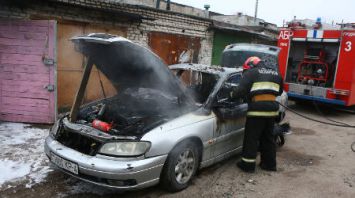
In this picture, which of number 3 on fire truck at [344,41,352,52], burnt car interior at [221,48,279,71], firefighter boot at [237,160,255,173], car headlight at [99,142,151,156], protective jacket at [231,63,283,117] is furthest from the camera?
number 3 on fire truck at [344,41,352,52]

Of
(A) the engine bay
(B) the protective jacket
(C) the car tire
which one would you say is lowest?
(C) the car tire

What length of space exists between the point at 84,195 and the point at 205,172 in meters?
1.77

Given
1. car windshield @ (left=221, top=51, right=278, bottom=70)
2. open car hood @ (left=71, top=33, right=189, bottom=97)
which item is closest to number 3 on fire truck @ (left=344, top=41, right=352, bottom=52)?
car windshield @ (left=221, top=51, right=278, bottom=70)

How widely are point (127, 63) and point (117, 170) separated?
5.16ft

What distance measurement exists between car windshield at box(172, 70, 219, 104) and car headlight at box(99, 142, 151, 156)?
164 cm

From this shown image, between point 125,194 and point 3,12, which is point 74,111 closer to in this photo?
point 125,194

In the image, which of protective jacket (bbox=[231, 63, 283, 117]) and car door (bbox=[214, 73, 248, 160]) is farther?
protective jacket (bbox=[231, 63, 283, 117])

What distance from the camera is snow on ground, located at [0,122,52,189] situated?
4.27 metres

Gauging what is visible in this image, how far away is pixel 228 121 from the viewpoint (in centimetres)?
477

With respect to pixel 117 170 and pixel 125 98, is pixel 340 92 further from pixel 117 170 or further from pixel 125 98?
pixel 117 170

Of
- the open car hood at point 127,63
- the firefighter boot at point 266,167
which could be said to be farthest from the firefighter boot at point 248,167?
the open car hood at point 127,63

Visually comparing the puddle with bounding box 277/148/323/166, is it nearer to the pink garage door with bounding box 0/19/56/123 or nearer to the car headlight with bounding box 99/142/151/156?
the car headlight with bounding box 99/142/151/156

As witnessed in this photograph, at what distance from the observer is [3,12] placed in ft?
22.2

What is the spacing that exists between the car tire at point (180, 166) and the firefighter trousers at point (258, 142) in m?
0.91
